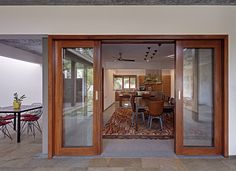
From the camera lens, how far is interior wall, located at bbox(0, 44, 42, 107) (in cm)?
724

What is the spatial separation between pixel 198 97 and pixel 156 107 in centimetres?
184

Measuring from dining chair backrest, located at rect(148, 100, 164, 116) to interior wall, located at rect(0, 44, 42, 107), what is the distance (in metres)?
4.85

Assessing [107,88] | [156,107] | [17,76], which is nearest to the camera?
[156,107]

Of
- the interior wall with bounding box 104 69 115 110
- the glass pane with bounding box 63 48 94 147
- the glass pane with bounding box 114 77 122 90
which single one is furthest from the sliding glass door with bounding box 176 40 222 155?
the glass pane with bounding box 114 77 122 90

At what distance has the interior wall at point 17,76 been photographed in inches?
285

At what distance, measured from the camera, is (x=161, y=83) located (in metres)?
14.8

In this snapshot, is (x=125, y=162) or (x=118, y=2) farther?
(x=118, y=2)

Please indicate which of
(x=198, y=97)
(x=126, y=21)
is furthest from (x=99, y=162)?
(x=126, y=21)

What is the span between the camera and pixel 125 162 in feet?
11.3

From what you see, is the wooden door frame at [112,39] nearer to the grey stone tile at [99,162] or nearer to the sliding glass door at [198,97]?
the sliding glass door at [198,97]

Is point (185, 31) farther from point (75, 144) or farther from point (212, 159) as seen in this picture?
point (75, 144)

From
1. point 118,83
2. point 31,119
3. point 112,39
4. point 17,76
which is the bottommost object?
point 31,119

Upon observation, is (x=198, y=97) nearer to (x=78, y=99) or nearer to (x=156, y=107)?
(x=156, y=107)

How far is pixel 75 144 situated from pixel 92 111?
0.70 m
